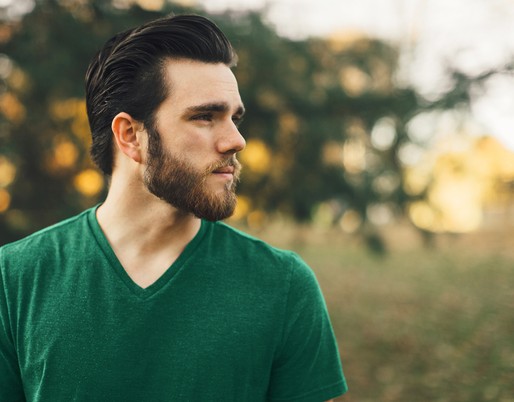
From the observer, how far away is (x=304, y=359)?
1782mm

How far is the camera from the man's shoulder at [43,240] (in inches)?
74.4

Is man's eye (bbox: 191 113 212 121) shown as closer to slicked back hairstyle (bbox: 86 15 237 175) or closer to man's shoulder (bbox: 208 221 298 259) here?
slicked back hairstyle (bbox: 86 15 237 175)

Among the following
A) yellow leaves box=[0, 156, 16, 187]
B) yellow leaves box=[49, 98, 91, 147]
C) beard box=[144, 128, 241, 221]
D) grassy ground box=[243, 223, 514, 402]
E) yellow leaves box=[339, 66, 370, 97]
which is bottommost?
grassy ground box=[243, 223, 514, 402]

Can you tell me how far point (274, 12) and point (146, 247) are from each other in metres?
4.48

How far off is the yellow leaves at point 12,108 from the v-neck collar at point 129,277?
3.72 metres

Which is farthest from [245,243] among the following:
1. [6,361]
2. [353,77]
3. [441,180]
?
[353,77]

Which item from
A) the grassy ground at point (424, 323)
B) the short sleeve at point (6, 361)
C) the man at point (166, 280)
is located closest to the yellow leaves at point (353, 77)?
the grassy ground at point (424, 323)

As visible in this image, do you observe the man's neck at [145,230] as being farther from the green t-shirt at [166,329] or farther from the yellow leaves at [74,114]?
the yellow leaves at [74,114]

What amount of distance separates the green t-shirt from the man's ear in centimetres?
34

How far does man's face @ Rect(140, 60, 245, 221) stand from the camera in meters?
1.88

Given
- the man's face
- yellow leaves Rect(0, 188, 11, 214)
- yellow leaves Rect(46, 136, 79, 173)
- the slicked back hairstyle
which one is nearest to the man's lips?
the man's face

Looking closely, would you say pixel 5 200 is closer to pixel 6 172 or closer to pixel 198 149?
pixel 6 172

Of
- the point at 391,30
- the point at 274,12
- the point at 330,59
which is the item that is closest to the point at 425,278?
the point at 391,30

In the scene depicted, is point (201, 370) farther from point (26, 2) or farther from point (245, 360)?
point (26, 2)
